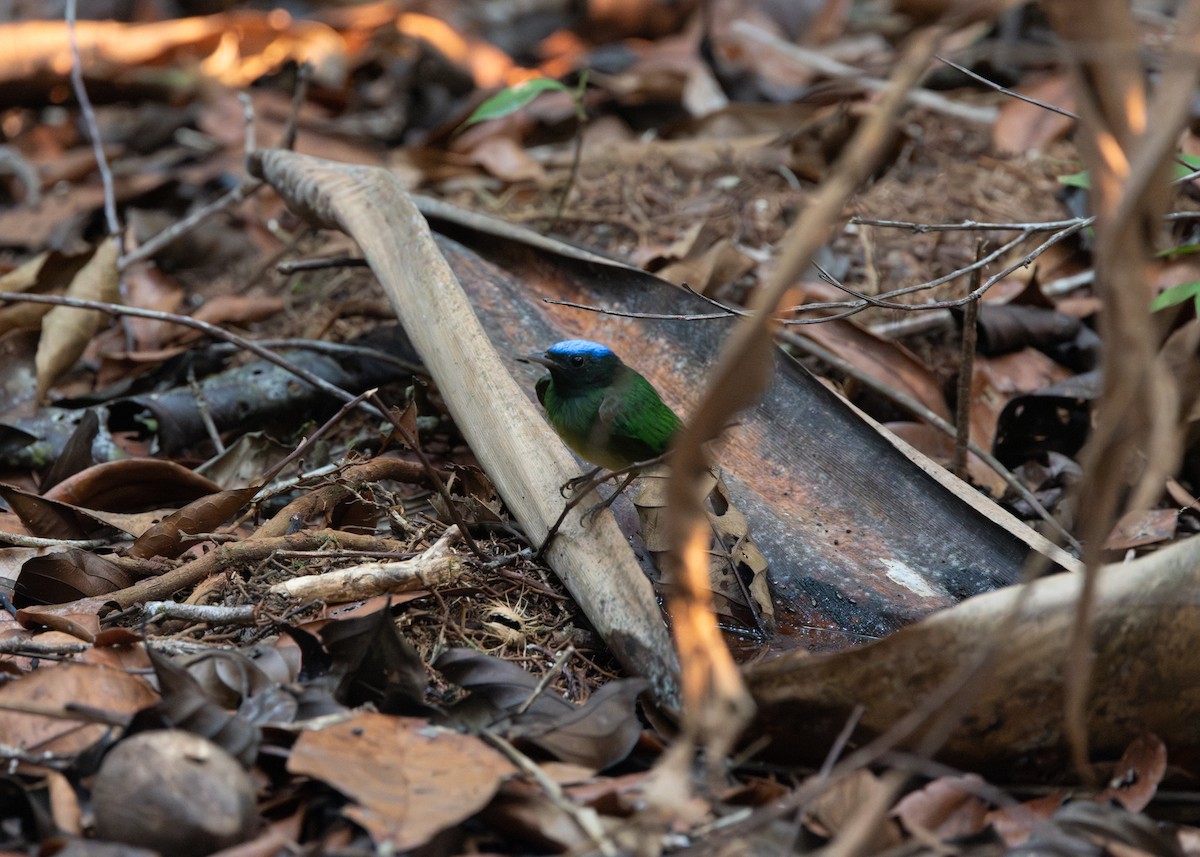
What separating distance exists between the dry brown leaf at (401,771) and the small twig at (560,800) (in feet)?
0.08

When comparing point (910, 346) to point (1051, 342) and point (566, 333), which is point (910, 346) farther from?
point (566, 333)

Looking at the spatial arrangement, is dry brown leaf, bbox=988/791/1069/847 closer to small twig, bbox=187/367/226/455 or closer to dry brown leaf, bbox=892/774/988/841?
dry brown leaf, bbox=892/774/988/841

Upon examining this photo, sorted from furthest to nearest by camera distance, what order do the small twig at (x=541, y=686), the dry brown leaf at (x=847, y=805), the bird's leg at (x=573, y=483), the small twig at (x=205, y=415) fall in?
the small twig at (x=205, y=415) → the bird's leg at (x=573, y=483) → the small twig at (x=541, y=686) → the dry brown leaf at (x=847, y=805)

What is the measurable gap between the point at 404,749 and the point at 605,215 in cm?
345

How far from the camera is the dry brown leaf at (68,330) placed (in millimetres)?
4193

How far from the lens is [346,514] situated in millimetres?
3250

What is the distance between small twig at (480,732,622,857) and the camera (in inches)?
73.2

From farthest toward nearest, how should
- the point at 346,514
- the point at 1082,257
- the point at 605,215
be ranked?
1. the point at 605,215
2. the point at 1082,257
3. the point at 346,514

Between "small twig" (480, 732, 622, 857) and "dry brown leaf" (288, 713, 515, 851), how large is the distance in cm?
2

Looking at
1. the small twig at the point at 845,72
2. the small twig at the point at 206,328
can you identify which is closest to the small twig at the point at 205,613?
the small twig at the point at 206,328

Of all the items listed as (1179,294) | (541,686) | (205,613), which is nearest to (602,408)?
(541,686)

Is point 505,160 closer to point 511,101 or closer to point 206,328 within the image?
point 511,101

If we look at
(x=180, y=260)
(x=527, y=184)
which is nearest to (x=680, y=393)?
(x=527, y=184)

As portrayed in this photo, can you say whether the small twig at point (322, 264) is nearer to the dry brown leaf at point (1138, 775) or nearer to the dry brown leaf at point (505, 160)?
the dry brown leaf at point (505, 160)
